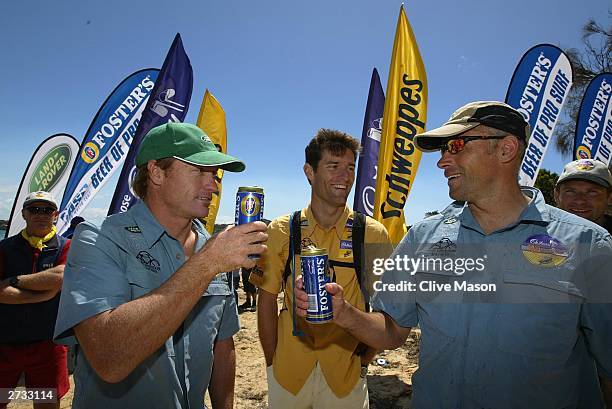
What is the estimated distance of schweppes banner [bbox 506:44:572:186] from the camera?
5.59 m

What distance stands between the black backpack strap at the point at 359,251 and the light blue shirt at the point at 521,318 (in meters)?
0.88

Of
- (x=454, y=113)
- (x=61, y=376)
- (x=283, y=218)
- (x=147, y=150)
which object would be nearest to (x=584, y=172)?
(x=454, y=113)

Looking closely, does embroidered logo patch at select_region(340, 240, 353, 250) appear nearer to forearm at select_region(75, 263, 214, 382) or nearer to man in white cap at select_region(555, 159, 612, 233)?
forearm at select_region(75, 263, 214, 382)

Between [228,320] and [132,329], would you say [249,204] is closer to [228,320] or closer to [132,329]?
[132,329]

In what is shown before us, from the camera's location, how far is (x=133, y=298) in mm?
1573

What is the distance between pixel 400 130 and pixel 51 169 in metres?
7.80

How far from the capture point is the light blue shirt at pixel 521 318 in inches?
61.6

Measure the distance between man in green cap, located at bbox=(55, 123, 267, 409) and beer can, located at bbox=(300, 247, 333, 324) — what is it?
371 millimetres

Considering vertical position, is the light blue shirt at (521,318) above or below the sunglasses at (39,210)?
below

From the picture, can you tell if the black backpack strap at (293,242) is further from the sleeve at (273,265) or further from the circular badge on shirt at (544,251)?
the circular badge on shirt at (544,251)

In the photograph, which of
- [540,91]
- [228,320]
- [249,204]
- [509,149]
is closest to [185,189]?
[249,204]

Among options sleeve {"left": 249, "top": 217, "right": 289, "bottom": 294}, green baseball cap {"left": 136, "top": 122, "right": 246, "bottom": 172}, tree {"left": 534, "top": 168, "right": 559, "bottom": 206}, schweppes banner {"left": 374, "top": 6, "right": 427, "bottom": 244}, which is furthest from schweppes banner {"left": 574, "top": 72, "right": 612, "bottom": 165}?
tree {"left": 534, "top": 168, "right": 559, "bottom": 206}

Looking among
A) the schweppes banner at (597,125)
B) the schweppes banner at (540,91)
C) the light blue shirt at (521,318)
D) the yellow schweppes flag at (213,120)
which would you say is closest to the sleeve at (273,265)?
the light blue shirt at (521,318)

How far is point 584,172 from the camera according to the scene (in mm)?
3045
